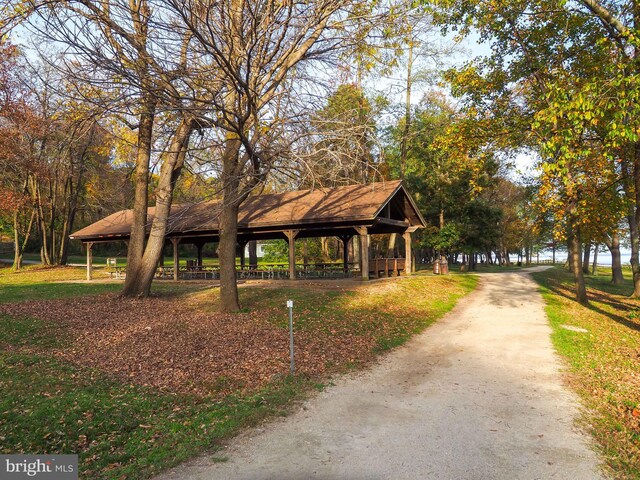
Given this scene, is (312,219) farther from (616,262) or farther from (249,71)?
(616,262)

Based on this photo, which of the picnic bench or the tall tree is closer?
the tall tree

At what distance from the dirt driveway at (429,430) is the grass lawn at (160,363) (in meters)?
0.54

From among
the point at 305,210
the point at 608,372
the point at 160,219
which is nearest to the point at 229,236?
the point at 160,219

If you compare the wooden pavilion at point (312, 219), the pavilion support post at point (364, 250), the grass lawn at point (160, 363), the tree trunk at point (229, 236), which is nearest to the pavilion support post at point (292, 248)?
the wooden pavilion at point (312, 219)

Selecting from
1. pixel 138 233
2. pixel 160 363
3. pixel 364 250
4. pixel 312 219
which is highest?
pixel 312 219

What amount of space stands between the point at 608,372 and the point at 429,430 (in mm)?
4568

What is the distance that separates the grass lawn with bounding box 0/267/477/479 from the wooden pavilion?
182 inches

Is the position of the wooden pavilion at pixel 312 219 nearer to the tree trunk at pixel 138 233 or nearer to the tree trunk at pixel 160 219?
the tree trunk at pixel 138 233

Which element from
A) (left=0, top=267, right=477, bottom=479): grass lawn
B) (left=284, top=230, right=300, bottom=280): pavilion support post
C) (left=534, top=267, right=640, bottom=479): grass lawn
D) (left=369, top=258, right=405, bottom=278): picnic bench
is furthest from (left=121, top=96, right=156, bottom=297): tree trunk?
(left=534, top=267, right=640, bottom=479): grass lawn

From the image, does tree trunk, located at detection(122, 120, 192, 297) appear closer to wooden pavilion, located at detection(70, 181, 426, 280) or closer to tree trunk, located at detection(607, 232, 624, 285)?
wooden pavilion, located at detection(70, 181, 426, 280)

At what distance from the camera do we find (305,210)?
68.0 feet

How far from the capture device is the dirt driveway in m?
4.01

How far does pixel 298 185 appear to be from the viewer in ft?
34.9

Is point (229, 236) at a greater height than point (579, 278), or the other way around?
point (229, 236)
